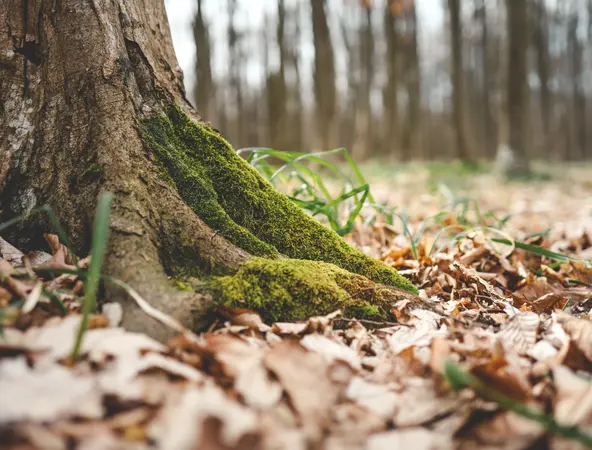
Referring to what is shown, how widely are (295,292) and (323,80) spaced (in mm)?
8999

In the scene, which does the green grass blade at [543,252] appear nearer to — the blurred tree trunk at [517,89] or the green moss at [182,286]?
the green moss at [182,286]

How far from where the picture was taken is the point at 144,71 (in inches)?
57.1

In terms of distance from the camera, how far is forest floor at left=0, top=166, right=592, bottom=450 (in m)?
0.69

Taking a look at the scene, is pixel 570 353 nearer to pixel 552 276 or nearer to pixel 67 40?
pixel 552 276

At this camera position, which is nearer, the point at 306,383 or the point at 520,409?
the point at 520,409

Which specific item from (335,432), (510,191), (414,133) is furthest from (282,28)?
(335,432)

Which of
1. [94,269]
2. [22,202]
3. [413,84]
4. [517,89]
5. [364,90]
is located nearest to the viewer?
[94,269]

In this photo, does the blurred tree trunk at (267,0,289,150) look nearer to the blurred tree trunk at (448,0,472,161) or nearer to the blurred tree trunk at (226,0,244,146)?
the blurred tree trunk at (448,0,472,161)

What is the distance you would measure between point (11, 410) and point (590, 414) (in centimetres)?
102

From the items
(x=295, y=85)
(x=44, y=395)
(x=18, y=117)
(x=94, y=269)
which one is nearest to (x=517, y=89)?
(x=18, y=117)

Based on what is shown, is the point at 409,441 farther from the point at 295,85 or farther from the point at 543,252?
the point at 295,85

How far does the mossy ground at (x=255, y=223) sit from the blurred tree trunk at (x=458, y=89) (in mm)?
10487

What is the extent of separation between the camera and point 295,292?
1283mm

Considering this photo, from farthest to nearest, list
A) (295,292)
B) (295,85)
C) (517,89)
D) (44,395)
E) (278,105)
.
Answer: (295,85) → (278,105) → (517,89) → (295,292) → (44,395)
